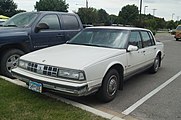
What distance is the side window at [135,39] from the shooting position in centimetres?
534

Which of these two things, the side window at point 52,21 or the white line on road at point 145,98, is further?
the side window at point 52,21

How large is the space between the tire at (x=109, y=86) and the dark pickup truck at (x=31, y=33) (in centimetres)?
258

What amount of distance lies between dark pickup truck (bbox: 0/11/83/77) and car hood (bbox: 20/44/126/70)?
1269mm

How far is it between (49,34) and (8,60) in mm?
1421

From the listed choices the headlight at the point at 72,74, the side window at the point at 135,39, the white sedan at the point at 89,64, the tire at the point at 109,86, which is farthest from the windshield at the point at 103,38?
the headlight at the point at 72,74

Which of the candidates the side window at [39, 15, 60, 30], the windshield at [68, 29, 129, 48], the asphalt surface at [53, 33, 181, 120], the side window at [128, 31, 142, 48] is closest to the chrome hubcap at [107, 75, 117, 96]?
the asphalt surface at [53, 33, 181, 120]

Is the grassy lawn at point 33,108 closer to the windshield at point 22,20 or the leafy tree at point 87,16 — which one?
the windshield at point 22,20

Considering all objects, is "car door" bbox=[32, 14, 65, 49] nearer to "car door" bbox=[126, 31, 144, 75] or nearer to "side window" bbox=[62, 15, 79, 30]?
"side window" bbox=[62, 15, 79, 30]

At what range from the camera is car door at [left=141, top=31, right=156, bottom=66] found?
605 cm

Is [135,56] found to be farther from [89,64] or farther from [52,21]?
[52,21]

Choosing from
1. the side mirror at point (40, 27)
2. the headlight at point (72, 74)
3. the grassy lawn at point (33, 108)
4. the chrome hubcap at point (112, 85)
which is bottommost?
the grassy lawn at point (33, 108)

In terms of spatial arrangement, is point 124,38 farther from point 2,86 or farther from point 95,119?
point 2,86

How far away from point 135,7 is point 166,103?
76.6 metres

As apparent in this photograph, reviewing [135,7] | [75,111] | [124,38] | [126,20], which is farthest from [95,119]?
[135,7]
